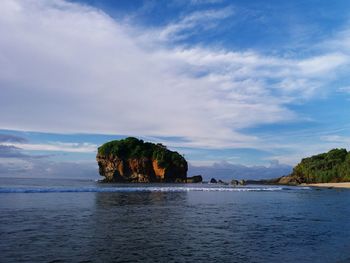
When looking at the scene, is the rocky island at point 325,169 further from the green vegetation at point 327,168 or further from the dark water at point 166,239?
the dark water at point 166,239

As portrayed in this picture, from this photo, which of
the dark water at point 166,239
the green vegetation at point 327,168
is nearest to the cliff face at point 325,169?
the green vegetation at point 327,168

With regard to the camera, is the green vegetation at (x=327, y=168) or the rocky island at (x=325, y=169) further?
the rocky island at (x=325, y=169)

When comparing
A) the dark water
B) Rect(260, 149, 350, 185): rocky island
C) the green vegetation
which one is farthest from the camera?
Rect(260, 149, 350, 185): rocky island

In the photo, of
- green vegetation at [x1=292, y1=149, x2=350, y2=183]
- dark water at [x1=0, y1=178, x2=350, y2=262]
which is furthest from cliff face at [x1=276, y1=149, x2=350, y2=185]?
dark water at [x1=0, y1=178, x2=350, y2=262]

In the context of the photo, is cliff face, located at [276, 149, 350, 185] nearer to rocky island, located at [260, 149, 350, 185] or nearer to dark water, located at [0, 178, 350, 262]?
rocky island, located at [260, 149, 350, 185]

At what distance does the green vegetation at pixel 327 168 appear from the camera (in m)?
164

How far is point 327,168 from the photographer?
7062 inches

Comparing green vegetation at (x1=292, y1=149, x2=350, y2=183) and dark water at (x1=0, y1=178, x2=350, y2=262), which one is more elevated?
green vegetation at (x1=292, y1=149, x2=350, y2=183)

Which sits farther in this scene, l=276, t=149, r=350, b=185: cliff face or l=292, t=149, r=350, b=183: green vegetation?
l=276, t=149, r=350, b=185: cliff face

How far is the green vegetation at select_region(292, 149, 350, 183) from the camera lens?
164m

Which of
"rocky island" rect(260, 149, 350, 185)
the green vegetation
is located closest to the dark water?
the green vegetation

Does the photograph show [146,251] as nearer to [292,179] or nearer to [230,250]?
[230,250]

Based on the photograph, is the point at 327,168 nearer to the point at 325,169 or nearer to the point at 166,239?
the point at 325,169

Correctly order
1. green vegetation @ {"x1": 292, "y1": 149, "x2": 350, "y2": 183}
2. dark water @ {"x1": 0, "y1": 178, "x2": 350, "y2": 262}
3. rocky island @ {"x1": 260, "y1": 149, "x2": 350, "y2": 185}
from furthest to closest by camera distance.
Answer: rocky island @ {"x1": 260, "y1": 149, "x2": 350, "y2": 185}
green vegetation @ {"x1": 292, "y1": 149, "x2": 350, "y2": 183}
dark water @ {"x1": 0, "y1": 178, "x2": 350, "y2": 262}
